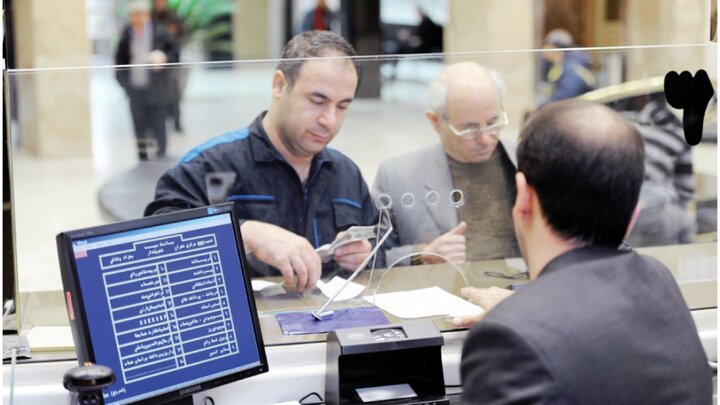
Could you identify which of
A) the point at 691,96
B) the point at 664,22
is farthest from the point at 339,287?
the point at 664,22

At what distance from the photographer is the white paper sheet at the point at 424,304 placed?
2.54m

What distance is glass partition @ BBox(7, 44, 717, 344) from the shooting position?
2621mm

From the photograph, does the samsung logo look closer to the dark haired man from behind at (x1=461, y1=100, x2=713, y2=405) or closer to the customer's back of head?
the dark haired man from behind at (x1=461, y1=100, x2=713, y2=405)

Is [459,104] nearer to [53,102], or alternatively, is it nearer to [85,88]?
[85,88]

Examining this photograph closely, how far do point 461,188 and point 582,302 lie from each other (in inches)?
52.0

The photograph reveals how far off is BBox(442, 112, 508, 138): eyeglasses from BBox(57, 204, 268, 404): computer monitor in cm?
100

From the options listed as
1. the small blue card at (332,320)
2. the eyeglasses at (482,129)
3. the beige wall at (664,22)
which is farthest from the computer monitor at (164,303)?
the beige wall at (664,22)

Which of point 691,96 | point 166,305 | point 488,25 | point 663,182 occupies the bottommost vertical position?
point 663,182

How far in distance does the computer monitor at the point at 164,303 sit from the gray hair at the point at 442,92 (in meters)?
1.05

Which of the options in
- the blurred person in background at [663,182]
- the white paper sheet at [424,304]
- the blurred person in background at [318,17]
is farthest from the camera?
the blurred person in background at [318,17]

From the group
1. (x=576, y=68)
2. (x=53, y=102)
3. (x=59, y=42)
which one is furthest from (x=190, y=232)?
(x=59, y=42)

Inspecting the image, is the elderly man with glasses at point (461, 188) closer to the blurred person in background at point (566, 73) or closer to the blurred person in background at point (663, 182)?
the blurred person in background at point (566, 73)

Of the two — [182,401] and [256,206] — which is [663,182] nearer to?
[256,206]

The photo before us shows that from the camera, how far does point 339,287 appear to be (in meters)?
2.63
